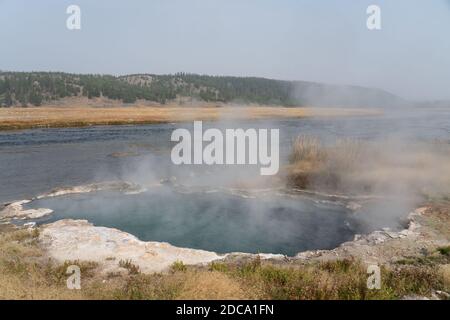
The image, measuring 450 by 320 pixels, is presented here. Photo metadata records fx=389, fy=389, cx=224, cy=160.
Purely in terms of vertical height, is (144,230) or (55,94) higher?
(55,94)

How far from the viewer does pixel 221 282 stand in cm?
686

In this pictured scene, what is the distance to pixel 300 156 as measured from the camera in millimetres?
20906

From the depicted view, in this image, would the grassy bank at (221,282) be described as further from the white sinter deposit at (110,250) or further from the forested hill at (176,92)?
the forested hill at (176,92)

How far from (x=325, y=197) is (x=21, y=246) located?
1209 centimetres

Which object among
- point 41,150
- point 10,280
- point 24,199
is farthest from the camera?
point 41,150

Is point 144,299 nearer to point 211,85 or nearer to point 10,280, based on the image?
point 10,280

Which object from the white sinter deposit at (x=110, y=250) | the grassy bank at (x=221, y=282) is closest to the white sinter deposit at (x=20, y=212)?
the white sinter deposit at (x=110, y=250)

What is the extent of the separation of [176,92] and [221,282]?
373 ft

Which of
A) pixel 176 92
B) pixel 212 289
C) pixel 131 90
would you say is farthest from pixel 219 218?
pixel 176 92

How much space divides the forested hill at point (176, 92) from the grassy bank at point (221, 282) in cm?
8342

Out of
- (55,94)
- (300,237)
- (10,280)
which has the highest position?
(55,94)

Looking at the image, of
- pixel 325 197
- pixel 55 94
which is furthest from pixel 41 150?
pixel 55 94

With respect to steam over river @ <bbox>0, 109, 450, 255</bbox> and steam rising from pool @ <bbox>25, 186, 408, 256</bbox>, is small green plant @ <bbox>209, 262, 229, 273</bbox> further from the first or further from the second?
steam over river @ <bbox>0, 109, 450, 255</bbox>
